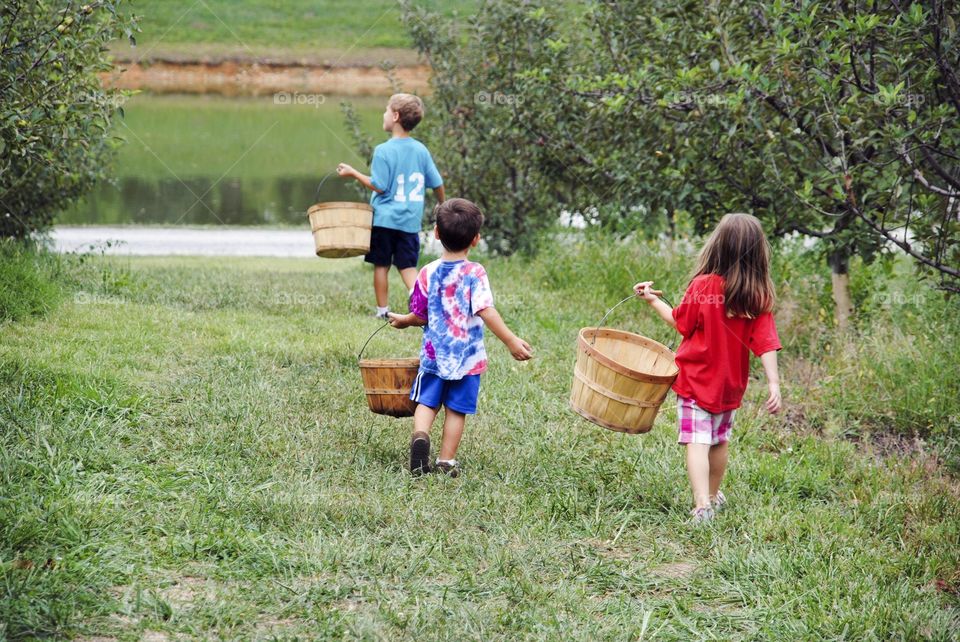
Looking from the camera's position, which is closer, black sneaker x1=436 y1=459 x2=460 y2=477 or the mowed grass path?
the mowed grass path

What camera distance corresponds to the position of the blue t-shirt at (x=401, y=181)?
24.8 feet

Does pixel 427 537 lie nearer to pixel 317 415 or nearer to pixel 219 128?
pixel 317 415

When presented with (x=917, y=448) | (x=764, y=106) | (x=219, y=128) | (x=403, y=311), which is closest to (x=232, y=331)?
(x=403, y=311)

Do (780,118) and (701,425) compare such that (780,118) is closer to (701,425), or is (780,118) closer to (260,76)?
(701,425)

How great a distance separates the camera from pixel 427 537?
4035 millimetres

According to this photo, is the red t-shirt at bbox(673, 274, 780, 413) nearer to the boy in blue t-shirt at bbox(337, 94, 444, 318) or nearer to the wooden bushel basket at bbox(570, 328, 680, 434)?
the wooden bushel basket at bbox(570, 328, 680, 434)

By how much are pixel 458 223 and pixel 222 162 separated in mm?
22677

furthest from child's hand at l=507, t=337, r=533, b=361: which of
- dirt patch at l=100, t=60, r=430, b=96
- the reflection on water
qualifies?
dirt patch at l=100, t=60, r=430, b=96

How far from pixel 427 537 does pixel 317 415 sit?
1.67 m

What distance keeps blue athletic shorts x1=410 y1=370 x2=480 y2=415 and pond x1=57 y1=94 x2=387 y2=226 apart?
756cm

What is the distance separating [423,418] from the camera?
16.1 ft

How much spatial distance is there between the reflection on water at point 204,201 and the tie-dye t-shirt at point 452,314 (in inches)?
526

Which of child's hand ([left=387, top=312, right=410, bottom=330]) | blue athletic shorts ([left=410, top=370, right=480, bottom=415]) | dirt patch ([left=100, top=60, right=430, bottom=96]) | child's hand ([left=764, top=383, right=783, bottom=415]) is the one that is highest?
dirt patch ([left=100, top=60, right=430, bottom=96])

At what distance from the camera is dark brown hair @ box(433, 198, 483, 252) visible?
4801 millimetres
